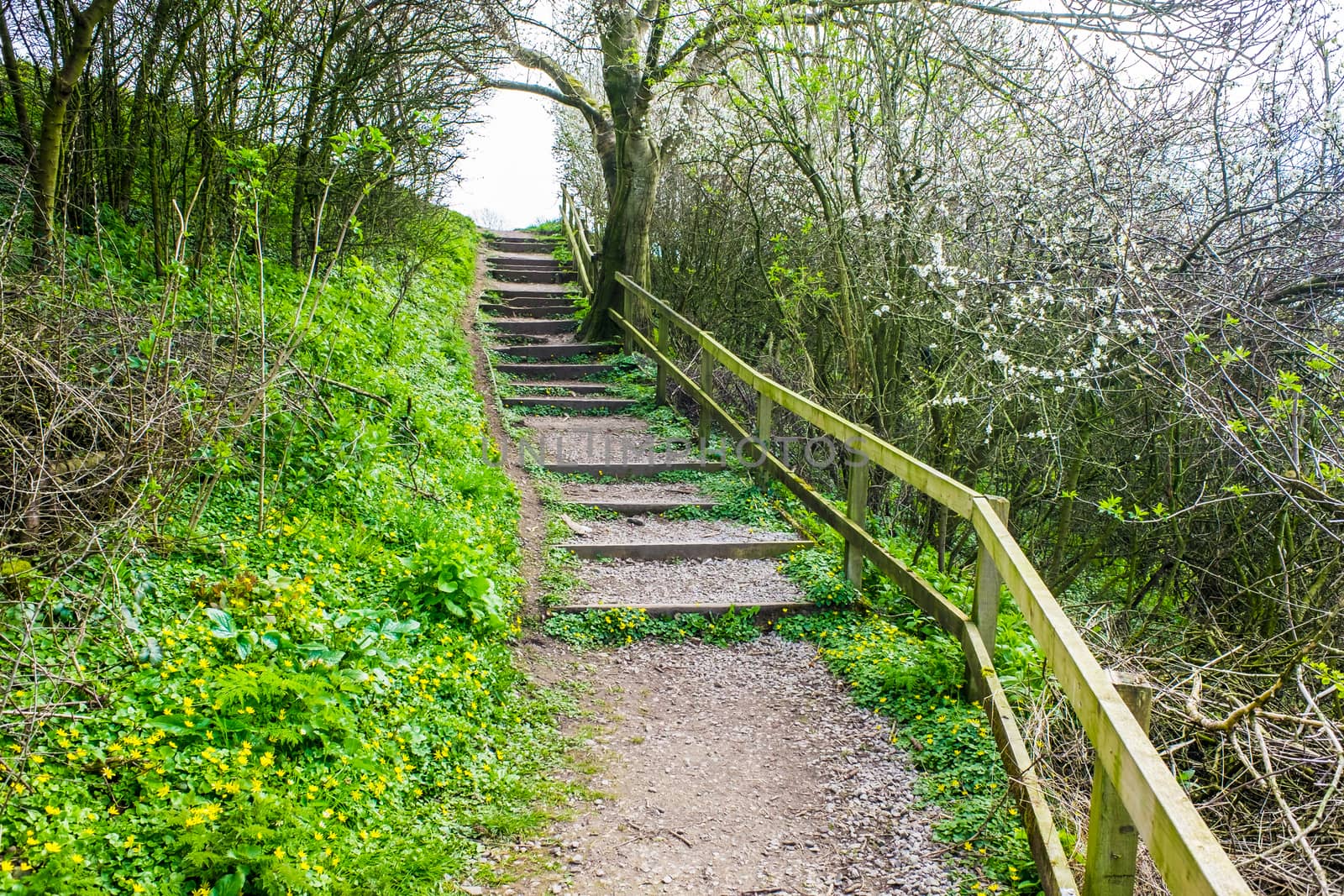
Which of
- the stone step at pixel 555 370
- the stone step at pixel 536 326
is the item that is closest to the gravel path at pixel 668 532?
the stone step at pixel 555 370

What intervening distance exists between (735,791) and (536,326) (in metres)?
10.9

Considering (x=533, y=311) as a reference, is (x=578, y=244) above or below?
above

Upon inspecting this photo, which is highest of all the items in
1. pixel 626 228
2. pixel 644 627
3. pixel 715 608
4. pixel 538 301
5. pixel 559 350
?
pixel 626 228

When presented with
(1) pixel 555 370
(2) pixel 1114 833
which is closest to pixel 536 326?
(1) pixel 555 370

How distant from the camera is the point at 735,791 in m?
3.92

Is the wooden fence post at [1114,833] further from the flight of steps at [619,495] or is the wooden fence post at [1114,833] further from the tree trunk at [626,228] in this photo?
the tree trunk at [626,228]

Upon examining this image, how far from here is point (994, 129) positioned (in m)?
7.89

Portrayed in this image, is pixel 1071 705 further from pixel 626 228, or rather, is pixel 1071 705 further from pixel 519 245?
pixel 519 245

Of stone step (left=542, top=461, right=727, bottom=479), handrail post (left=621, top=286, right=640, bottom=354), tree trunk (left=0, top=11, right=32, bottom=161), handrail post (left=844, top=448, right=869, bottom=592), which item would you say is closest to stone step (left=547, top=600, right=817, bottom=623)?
handrail post (left=844, top=448, right=869, bottom=592)

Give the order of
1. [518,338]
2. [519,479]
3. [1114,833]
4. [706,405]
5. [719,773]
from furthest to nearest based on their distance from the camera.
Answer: [518,338] < [706,405] < [519,479] < [719,773] < [1114,833]

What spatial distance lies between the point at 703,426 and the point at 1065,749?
18.5 feet

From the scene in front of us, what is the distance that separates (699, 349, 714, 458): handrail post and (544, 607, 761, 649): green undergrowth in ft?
10.8

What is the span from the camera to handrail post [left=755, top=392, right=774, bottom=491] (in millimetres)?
7477

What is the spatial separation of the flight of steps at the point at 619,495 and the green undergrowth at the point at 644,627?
0.20 ft
